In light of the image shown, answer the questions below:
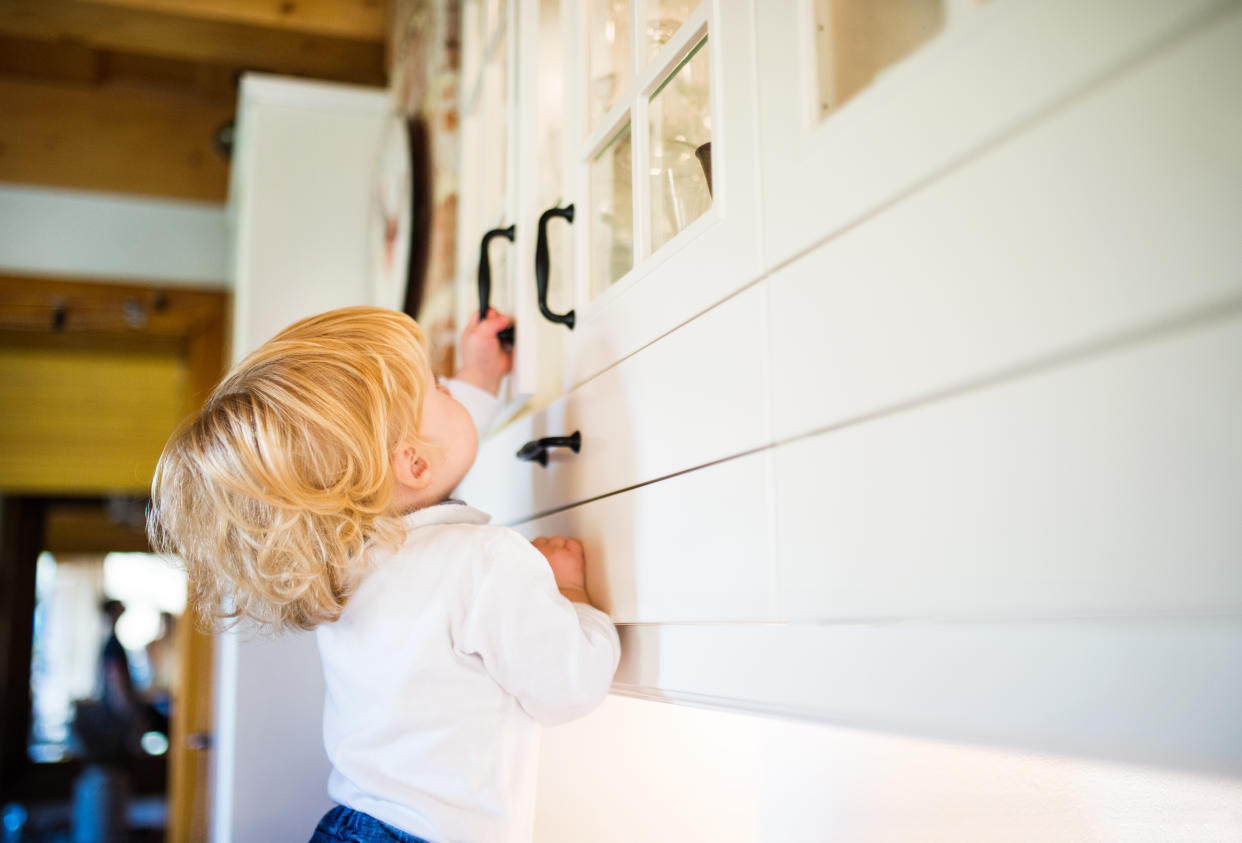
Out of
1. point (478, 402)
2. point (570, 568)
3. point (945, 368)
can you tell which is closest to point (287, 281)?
point (478, 402)

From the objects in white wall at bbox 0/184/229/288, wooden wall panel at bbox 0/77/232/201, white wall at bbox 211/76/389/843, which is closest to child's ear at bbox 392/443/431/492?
white wall at bbox 211/76/389/843

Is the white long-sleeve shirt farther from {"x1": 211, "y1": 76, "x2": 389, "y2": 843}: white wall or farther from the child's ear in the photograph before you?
{"x1": 211, "y1": 76, "x2": 389, "y2": 843}: white wall

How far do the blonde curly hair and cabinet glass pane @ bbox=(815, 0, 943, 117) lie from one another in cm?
56

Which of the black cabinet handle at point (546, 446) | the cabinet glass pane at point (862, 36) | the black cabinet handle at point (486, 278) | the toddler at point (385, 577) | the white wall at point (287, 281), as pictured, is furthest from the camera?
the white wall at point (287, 281)

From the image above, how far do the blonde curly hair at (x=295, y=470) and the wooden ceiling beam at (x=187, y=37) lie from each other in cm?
213

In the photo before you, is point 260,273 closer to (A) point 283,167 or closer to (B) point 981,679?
(A) point 283,167

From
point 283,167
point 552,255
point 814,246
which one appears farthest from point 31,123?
point 814,246

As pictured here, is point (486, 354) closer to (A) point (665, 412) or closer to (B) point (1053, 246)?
(A) point (665, 412)

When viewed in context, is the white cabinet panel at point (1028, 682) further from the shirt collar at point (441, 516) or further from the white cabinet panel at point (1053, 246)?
the shirt collar at point (441, 516)

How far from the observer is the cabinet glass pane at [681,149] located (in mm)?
800

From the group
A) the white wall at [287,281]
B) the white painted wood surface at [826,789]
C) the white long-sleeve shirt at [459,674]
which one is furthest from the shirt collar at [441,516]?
the white wall at [287,281]

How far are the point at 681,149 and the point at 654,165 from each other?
5 cm

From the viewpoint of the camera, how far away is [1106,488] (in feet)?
1.29

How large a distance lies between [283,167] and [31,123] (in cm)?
160
